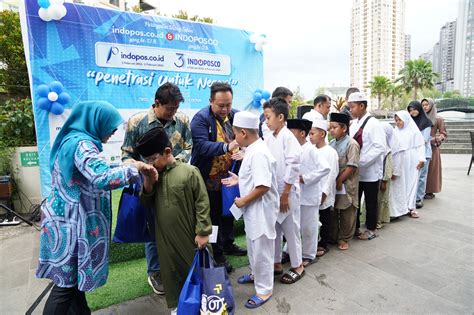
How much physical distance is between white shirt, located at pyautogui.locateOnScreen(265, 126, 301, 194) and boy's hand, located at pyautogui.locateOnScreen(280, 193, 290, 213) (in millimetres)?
71

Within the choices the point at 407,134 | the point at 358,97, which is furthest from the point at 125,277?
the point at 407,134

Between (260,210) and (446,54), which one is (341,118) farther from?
(446,54)

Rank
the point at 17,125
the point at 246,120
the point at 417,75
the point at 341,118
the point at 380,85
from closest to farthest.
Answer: the point at 246,120
the point at 341,118
the point at 17,125
the point at 417,75
the point at 380,85

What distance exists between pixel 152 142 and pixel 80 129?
415 millimetres

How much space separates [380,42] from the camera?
69.5m

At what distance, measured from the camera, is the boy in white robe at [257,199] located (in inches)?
93.6

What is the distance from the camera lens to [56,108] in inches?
185

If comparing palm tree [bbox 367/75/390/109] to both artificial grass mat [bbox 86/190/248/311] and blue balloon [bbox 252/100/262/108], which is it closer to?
blue balloon [bbox 252/100/262/108]

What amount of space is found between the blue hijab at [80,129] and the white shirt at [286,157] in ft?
4.88

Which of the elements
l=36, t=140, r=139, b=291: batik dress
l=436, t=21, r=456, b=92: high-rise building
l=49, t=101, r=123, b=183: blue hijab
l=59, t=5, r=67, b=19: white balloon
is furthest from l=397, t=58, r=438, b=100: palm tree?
l=36, t=140, r=139, b=291: batik dress

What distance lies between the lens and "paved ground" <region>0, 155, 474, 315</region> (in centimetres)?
252

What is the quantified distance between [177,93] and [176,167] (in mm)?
660

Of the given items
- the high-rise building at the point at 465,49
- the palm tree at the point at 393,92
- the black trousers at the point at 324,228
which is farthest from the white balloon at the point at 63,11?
the high-rise building at the point at 465,49

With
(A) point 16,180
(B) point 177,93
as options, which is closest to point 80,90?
(A) point 16,180
